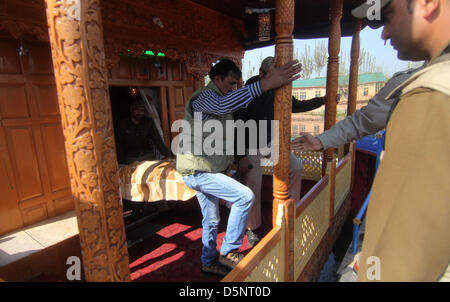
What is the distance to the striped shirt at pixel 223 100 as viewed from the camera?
179cm

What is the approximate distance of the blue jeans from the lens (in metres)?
2.17

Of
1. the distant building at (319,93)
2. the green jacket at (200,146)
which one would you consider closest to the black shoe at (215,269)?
the green jacket at (200,146)

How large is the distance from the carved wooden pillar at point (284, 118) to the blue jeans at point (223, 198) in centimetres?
29

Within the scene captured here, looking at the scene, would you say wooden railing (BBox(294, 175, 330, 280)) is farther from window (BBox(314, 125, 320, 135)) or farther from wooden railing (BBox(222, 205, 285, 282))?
window (BBox(314, 125, 320, 135))

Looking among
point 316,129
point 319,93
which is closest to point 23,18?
point 316,129

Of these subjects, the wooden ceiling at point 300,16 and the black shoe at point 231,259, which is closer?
the black shoe at point 231,259

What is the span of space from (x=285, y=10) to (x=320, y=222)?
2.57 meters

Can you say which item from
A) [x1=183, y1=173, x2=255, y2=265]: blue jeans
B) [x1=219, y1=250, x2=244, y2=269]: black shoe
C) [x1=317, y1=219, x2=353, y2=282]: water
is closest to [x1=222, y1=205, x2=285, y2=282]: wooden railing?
[x1=183, y1=173, x2=255, y2=265]: blue jeans

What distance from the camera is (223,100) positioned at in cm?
191

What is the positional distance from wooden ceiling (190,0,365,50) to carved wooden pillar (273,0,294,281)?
9.62ft

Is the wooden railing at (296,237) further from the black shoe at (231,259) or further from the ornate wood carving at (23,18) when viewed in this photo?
the ornate wood carving at (23,18)

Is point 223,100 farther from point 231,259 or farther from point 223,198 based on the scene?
point 231,259

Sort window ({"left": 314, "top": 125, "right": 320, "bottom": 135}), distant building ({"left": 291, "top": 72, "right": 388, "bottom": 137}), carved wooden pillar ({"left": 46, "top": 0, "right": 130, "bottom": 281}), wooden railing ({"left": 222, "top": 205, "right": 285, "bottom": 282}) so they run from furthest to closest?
distant building ({"left": 291, "top": 72, "right": 388, "bottom": 137}) → window ({"left": 314, "top": 125, "right": 320, "bottom": 135}) → wooden railing ({"left": 222, "top": 205, "right": 285, "bottom": 282}) → carved wooden pillar ({"left": 46, "top": 0, "right": 130, "bottom": 281})

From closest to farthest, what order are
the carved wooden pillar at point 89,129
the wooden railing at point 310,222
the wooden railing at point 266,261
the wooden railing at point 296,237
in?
the carved wooden pillar at point 89,129
the wooden railing at point 266,261
the wooden railing at point 296,237
the wooden railing at point 310,222
